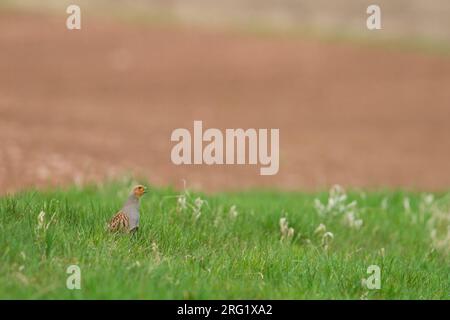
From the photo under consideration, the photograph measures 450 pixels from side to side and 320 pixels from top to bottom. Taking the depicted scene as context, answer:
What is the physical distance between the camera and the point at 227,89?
26.5m

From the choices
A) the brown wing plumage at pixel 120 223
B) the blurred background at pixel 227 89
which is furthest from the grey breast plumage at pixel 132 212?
the blurred background at pixel 227 89

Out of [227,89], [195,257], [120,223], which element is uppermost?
[227,89]

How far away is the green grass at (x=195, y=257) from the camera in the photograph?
5.57 m

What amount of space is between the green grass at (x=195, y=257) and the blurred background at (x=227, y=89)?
3604 mm

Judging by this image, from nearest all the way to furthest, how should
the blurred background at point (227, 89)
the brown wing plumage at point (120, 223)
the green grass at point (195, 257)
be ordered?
the green grass at point (195, 257) < the brown wing plumage at point (120, 223) < the blurred background at point (227, 89)

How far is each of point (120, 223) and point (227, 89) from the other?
20153mm

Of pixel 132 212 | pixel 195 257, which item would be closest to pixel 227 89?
pixel 132 212

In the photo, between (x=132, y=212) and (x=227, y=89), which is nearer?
(x=132, y=212)

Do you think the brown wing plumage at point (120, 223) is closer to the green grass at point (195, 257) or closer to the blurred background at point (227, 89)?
the green grass at point (195, 257)

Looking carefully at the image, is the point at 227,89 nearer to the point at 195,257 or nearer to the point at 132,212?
the point at 132,212

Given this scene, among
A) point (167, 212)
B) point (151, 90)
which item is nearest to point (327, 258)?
point (167, 212)

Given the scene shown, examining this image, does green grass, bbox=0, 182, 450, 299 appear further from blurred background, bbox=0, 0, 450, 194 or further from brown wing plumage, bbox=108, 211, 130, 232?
blurred background, bbox=0, 0, 450, 194

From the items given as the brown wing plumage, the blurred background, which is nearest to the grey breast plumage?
the brown wing plumage

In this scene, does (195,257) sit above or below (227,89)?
below
